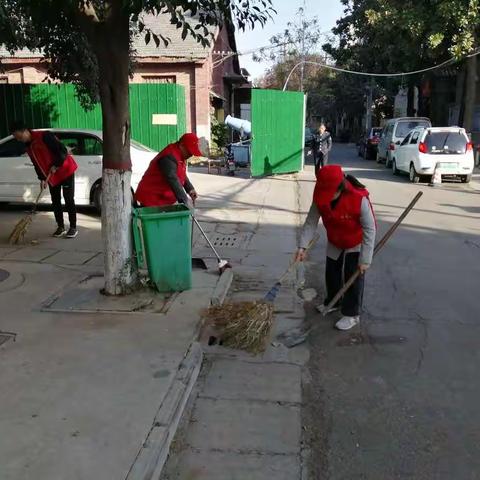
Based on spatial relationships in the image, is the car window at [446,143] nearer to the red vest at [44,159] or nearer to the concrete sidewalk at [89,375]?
the red vest at [44,159]

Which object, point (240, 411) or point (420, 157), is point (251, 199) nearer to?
point (420, 157)

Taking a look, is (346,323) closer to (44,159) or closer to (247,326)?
(247,326)

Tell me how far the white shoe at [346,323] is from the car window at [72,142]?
22.1 feet

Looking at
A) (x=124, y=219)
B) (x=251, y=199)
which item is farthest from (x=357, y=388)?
(x=251, y=199)

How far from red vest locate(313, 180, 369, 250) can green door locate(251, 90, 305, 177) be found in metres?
11.8

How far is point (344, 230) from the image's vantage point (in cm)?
519

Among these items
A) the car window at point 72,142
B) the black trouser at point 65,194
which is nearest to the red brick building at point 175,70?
the car window at point 72,142

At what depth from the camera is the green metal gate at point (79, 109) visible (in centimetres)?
1606

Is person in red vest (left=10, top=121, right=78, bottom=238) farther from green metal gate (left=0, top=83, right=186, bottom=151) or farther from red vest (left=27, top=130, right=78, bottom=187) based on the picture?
green metal gate (left=0, top=83, right=186, bottom=151)

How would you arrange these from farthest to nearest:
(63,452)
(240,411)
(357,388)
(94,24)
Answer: (94,24)
(357,388)
(240,411)
(63,452)

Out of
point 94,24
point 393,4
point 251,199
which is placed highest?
point 393,4

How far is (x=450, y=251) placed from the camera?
27.7 ft

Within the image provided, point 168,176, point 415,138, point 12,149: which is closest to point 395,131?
point 415,138

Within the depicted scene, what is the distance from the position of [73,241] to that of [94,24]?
3892 millimetres
